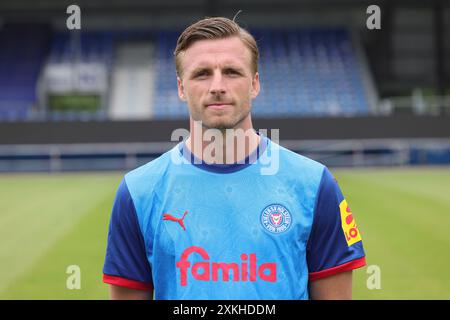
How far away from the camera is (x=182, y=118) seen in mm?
23172

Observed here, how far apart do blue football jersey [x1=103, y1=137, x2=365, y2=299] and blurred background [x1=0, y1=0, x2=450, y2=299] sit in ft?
11.6

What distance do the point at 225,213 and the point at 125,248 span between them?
1.46 ft

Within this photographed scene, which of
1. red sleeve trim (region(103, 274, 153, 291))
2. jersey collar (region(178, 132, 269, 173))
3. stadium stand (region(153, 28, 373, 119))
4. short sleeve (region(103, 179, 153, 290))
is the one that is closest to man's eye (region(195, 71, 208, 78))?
jersey collar (region(178, 132, 269, 173))

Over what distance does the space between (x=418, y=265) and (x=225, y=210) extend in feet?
17.4

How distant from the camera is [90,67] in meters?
30.9

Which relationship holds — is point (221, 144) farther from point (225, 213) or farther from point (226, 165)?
point (225, 213)

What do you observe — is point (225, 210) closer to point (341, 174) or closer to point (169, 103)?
point (341, 174)

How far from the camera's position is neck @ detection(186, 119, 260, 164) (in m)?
2.22

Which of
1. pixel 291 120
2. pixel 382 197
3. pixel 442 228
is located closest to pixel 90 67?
pixel 291 120

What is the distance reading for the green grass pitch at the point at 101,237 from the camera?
5930mm

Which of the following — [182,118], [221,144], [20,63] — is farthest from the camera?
[20,63]
